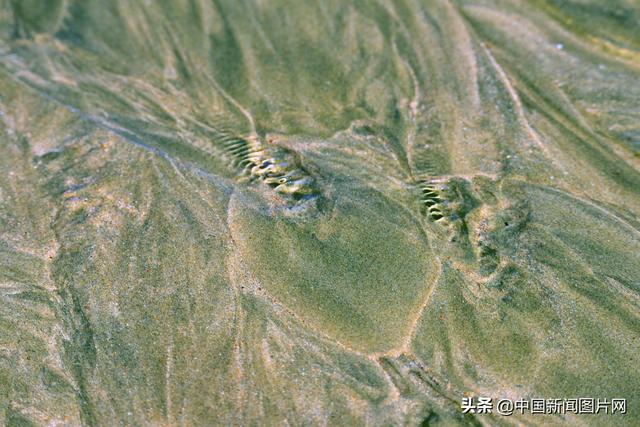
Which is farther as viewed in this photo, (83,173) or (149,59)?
(149,59)

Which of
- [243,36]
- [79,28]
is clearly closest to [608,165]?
[243,36]

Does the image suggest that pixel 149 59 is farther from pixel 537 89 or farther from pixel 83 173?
pixel 537 89

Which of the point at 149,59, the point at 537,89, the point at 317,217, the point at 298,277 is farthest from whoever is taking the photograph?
the point at 149,59

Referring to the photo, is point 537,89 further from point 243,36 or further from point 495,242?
point 243,36

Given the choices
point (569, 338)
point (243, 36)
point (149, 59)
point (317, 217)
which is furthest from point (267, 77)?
point (569, 338)

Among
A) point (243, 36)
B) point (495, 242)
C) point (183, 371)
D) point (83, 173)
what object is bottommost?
point (183, 371)

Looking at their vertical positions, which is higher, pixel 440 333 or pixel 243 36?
pixel 243 36

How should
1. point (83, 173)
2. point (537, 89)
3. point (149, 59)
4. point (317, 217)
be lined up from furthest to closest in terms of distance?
point (149, 59) < point (537, 89) < point (83, 173) < point (317, 217)
